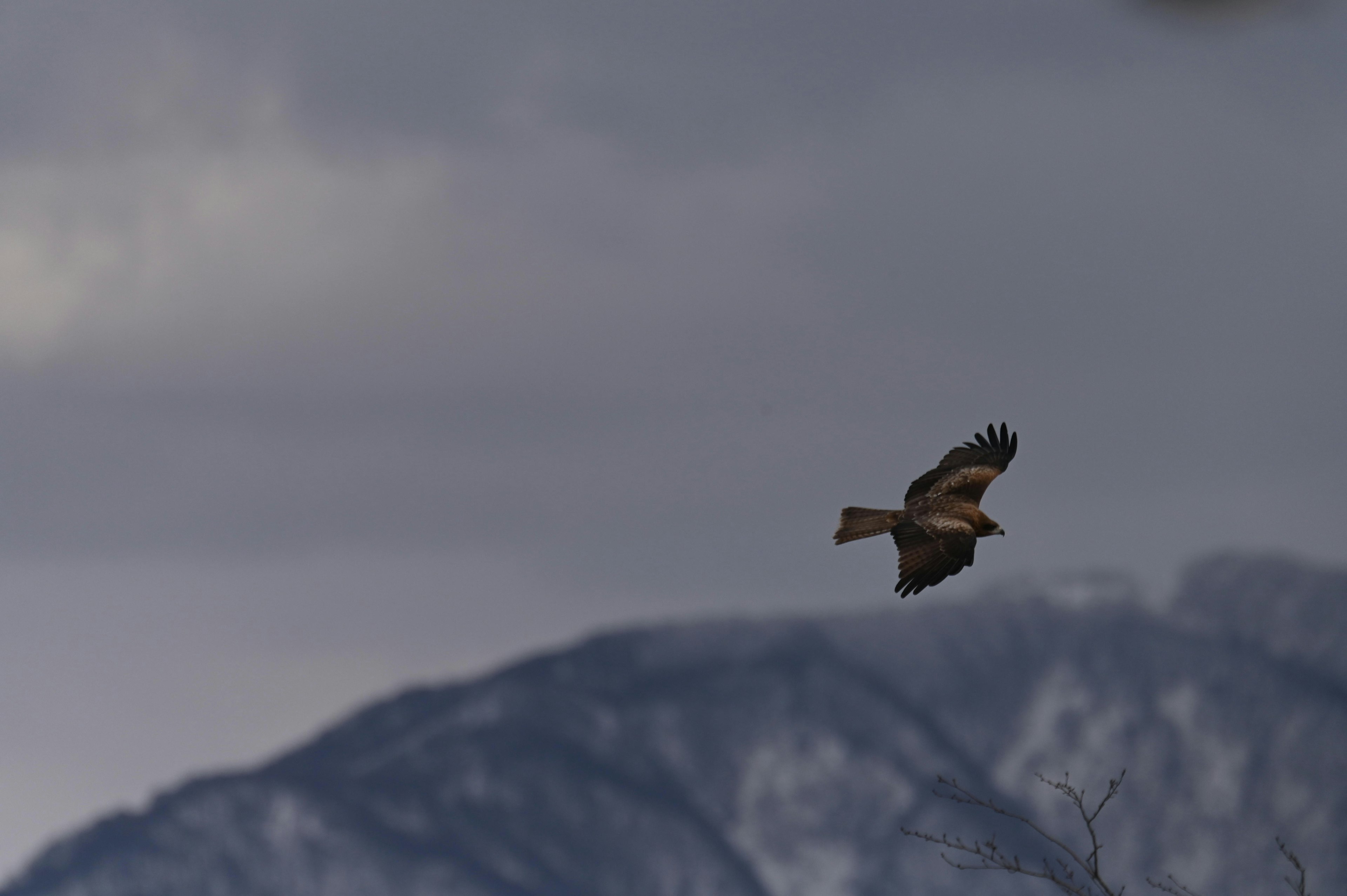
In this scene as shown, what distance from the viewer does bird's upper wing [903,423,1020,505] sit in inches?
1754

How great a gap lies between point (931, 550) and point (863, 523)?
10.2 feet

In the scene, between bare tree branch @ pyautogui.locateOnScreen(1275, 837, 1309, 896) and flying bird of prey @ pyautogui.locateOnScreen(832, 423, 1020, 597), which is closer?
bare tree branch @ pyautogui.locateOnScreen(1275, 837, 1309, 896)

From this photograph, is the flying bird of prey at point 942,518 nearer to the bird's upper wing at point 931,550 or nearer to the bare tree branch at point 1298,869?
the bird's upper wing at point 931,550

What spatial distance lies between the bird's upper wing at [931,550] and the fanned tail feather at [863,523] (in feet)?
1.76

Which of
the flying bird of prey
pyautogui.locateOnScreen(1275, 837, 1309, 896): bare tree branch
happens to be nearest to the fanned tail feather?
the flying bird of prey

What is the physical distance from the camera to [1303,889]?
109 feet

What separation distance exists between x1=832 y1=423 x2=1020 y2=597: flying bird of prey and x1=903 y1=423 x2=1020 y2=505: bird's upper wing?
2 centimetres

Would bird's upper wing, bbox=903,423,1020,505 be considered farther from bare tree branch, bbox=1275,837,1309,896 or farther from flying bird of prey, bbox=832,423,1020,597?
bare tree branch, bbox=1275,837,1309,896

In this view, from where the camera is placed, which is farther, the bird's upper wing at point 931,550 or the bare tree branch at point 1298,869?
the bird's upper wing at point 931,550

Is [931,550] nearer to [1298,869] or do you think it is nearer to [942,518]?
[942,518]

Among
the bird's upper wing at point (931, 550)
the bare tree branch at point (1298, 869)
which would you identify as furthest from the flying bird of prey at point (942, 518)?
the bare tree branch at point (1298, 869)

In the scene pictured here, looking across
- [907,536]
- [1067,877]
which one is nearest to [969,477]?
[907,536]

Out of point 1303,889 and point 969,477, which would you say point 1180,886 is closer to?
point 1303,889

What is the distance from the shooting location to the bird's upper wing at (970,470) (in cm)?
4456
